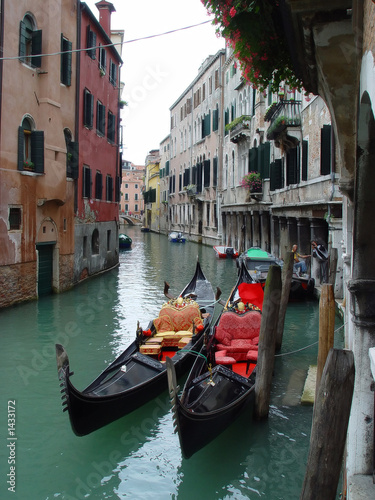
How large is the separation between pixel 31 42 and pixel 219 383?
8.98 meters

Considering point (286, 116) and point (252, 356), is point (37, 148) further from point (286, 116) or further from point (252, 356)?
point (252, 356)

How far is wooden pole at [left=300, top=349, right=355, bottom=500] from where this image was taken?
8.98 feet

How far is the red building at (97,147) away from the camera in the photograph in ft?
48.0

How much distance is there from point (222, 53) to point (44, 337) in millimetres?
22777

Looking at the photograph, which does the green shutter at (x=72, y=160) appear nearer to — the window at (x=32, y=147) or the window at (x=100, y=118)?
the window at (x=32, y=147)

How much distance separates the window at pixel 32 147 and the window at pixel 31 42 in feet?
4.04

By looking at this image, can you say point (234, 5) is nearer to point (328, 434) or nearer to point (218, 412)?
point (328, 434)

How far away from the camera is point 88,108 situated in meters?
15.0

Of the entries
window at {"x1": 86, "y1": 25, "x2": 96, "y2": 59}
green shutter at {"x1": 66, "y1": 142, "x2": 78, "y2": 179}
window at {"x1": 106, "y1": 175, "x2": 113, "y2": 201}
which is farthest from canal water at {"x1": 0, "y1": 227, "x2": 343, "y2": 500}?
window at {"x1": 106, "y1": 175, "x2": 113, "y2": 201}

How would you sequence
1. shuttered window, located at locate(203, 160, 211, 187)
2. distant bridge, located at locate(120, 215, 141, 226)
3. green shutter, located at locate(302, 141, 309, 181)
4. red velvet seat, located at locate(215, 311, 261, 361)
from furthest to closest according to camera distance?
distant bridge, located at locate(120, 215, 141, 226)
shuttered window, located at locate(203, 160, 211, 187)
green shutter, located at locate(302, 141, 309, 181)
red velvet seat, located at locate(215, 311, 261, 361)

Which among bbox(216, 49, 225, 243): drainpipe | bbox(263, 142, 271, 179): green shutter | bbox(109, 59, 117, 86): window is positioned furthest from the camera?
bbox(216, 49, 225, 243): drainpipe

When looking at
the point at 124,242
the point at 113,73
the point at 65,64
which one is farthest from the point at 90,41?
the point at 124,242

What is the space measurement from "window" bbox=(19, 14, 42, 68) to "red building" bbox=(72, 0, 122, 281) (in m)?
2.25

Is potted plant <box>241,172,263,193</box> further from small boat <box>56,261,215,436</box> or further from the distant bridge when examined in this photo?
the distant bridge
